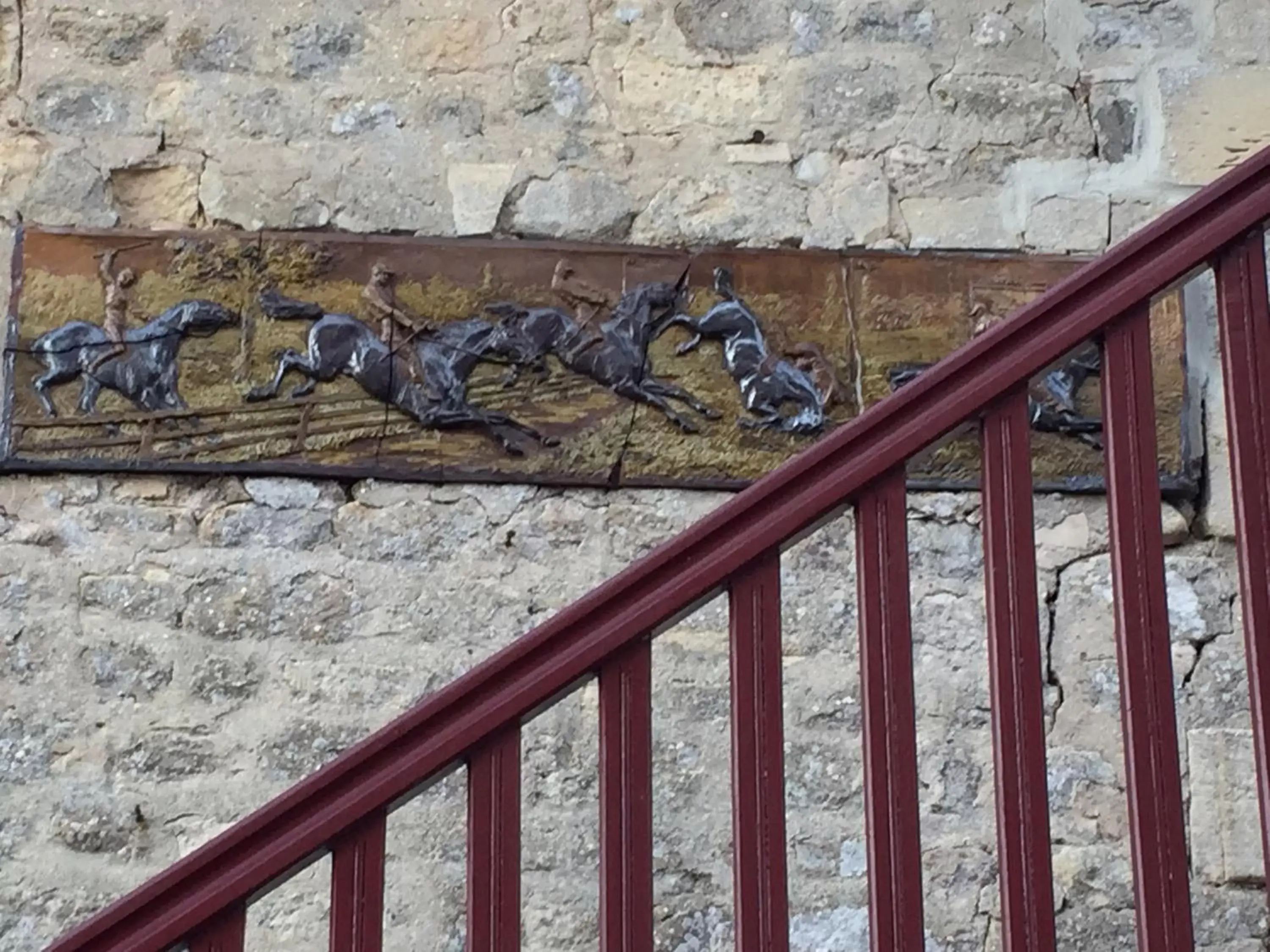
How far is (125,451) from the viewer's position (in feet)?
8.59

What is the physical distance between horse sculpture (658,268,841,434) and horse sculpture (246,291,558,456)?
0.36m

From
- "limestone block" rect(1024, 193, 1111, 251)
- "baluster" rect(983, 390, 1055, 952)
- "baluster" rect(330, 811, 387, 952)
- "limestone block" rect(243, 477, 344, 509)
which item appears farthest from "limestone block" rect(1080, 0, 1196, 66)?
"baluster" rect(330, 811, 387, 952)

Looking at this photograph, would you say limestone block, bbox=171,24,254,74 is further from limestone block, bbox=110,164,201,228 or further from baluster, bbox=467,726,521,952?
baluster, bbox=467,726,521,952

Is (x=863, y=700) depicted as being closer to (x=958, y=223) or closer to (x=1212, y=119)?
(x=958, y=223)

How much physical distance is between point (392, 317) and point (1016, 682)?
181 centimetres

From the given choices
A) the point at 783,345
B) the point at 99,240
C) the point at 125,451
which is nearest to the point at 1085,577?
the point at 783,345

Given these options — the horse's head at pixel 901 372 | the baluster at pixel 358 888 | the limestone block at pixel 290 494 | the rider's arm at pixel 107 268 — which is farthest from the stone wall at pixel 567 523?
the baluster at pixel 358 888

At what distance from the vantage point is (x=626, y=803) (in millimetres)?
1127

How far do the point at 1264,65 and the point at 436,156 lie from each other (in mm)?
1774

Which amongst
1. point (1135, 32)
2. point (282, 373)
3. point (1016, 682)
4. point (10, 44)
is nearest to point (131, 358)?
point (282, 373)

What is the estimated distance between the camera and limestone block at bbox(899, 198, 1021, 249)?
285 centimetres

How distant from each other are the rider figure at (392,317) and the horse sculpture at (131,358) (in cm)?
27

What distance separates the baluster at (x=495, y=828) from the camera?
1114mm

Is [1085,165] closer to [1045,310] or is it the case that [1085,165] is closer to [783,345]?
[783,345]
